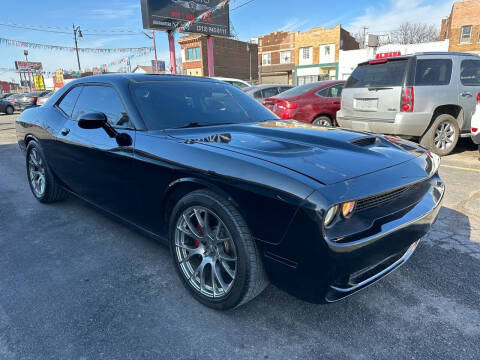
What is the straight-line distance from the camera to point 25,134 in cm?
425

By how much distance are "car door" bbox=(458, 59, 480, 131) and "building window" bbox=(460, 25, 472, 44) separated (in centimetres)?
2455

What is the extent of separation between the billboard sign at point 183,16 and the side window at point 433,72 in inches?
706

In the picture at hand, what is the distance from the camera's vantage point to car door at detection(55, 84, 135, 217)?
257cm

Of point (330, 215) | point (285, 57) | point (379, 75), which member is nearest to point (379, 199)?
point (330, 215)

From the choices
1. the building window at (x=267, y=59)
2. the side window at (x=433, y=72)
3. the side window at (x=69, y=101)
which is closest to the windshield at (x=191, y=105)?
the side window at (x=69, y=101)

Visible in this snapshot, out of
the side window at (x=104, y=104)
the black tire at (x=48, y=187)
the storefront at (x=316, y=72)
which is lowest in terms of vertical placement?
the black tire at (x=48, y=187)

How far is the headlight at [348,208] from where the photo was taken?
5.23ft

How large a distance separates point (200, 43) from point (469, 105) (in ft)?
119

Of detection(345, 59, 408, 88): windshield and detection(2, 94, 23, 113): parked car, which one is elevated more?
detection(345, 59, 408, 88): windshield

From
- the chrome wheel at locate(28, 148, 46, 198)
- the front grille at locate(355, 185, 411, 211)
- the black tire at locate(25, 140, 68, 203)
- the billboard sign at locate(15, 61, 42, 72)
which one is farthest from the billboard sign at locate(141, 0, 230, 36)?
the billboard sign at locate(15, 61, 42, 72)

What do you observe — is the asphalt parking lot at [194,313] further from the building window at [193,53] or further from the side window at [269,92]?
the building window at [193,53]

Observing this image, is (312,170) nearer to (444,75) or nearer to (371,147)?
(371,147)

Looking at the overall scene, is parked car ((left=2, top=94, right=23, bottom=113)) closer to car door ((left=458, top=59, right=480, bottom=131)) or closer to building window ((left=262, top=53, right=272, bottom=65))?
car door ((left=458, top=59, right=480, bottom=131))

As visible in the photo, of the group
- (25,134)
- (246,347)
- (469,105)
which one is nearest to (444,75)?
(469,105)
